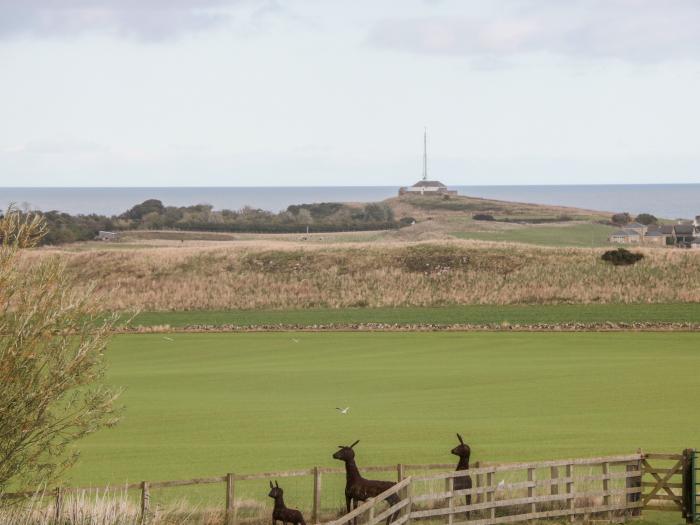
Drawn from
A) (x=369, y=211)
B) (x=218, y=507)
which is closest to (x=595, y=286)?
(x=218, y=507)

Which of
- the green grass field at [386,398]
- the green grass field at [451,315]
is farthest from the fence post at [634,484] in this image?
the green grass field at [451,315]

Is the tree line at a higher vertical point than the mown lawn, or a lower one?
higher

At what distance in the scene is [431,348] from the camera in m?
Answer: 55.3

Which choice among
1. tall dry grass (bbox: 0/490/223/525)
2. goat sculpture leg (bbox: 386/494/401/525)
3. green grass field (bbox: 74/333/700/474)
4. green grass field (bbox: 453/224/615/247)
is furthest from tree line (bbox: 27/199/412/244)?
goat sculpture leg (bbox: 386/494/401/525)

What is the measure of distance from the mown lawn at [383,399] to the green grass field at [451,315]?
5.31m

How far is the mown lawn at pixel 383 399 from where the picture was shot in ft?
103

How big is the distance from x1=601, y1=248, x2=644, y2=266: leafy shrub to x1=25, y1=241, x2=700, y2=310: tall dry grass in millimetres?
775

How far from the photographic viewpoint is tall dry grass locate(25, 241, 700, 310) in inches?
3049

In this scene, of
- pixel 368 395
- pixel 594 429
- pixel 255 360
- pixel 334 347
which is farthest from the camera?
pixel 334 347

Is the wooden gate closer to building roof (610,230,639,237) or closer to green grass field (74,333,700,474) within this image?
green grass field (74,333,700,474)

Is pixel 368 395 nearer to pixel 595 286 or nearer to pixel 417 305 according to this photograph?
pixel 417 305

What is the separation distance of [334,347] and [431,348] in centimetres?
491

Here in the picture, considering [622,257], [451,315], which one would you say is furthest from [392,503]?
[622,257]

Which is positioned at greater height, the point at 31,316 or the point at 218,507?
the point at 31,316
